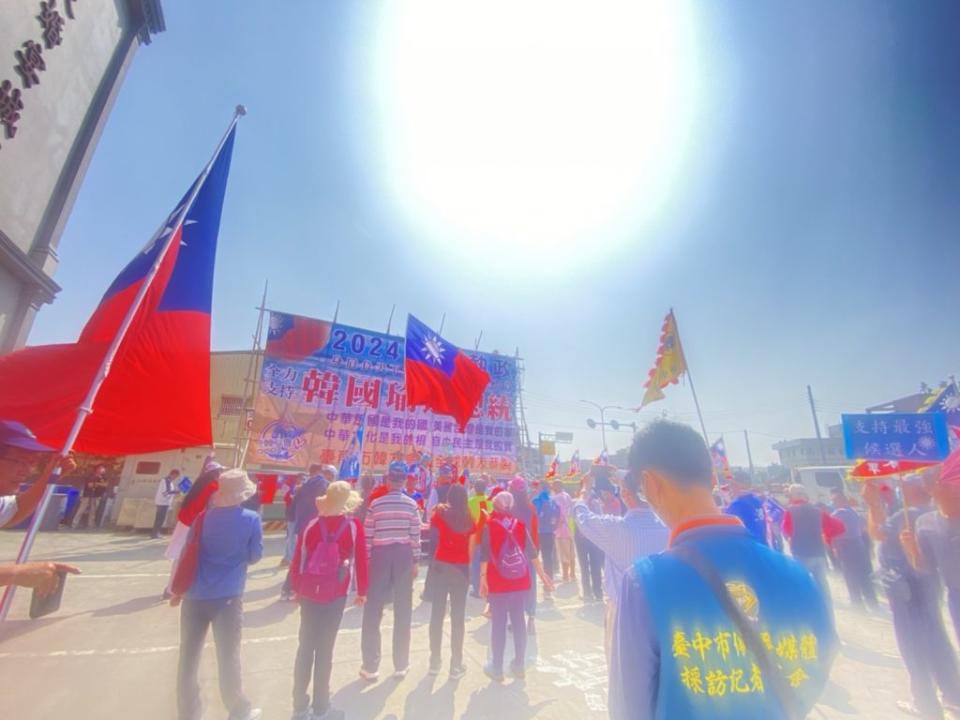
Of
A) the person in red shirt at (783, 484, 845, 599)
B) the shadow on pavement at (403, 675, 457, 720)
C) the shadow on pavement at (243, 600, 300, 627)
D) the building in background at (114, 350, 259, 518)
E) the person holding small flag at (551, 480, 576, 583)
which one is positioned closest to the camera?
the shadow on pavement at (403, 675, 457, 720)

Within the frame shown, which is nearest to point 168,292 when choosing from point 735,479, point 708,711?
point 708,711

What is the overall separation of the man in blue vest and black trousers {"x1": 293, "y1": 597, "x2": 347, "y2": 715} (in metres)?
3.20

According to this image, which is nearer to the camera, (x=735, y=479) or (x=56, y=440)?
(x=56, y=440)

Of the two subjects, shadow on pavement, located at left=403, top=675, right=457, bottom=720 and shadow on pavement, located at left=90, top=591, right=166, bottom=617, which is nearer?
shadow on pavement, located at left=403, top=675, right=457, bottom=720

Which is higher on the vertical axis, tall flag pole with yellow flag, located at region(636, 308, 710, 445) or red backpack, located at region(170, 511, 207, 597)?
tall flag pole with yellow flag, located at region(636, 308, 710, 445)

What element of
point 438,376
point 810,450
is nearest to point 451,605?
point 438,376

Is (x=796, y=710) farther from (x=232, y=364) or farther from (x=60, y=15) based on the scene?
(x=232, y=364)

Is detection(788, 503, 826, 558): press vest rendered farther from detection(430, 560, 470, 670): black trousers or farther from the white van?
the white van

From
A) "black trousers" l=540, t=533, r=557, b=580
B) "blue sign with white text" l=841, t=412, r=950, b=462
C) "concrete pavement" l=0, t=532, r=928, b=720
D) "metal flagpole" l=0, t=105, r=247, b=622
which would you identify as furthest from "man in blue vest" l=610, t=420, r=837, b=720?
"blue sign with white text" l=841, t=412, r=950, b=462

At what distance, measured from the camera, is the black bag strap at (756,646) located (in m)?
1.13

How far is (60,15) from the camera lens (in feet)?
20.3

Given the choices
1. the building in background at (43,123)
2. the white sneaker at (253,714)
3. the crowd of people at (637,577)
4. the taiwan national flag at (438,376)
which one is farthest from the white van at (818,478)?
the building in background at (43,123)

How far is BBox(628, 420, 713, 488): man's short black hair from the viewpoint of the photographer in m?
1.62

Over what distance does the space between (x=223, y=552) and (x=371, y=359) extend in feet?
46.9
